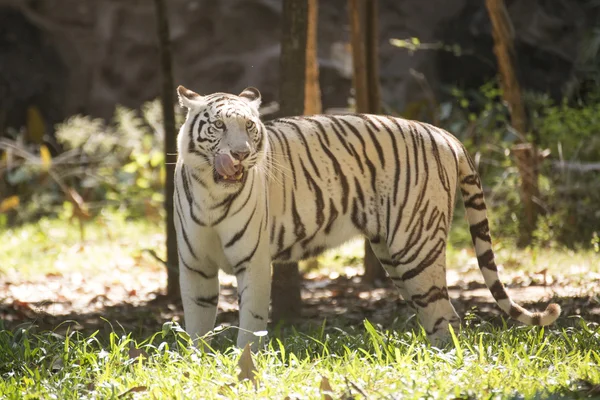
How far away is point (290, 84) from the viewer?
6320mm

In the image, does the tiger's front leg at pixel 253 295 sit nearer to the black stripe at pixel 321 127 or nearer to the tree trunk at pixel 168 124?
the black stripe at pixel 321 127

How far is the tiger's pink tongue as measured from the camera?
187 inches

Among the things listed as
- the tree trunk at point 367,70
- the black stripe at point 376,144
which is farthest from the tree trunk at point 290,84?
the tree trunk at point 367,70

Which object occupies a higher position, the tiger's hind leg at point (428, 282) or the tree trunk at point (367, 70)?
the tree trunk at point (367, 70)

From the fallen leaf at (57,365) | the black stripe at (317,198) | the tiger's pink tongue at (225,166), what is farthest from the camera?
the black stripe at (317,198)

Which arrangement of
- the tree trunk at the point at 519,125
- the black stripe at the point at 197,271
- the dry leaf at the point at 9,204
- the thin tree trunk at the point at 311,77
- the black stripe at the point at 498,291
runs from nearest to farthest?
the black stripe at the point at 197,271
the black stripe at the point at 498,291
the thin tree trunk at the point at 311,77
the tree trunk at the point at 519,125
the dry leaf at the point at 9,204

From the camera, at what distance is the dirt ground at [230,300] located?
6219 mm

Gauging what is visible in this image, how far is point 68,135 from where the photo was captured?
13.4 m

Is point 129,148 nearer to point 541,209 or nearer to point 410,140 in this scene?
point 541,209

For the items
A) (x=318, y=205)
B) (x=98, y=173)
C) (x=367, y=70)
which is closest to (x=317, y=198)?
(x=318, y=205)

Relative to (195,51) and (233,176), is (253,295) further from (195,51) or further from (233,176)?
(195,51)

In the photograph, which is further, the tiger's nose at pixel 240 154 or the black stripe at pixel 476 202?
the black stripe at pixel 476 202

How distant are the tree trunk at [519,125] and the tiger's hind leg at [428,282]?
4.01 metres

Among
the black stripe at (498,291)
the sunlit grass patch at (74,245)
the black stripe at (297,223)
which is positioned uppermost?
the black stripe at (297,223)
